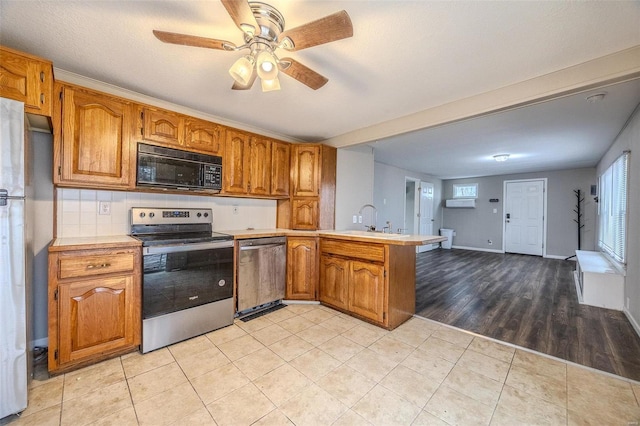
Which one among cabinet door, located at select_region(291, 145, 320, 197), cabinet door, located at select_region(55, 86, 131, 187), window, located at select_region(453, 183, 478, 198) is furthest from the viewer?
window, located at select_region(453, 183, 478, 198)

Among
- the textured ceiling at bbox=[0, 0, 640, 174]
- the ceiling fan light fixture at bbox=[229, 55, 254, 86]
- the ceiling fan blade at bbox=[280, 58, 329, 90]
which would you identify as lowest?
the ceiling fan light fixture at bbox=[229, 55, 254, 86]

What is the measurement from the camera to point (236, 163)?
9.99 ft

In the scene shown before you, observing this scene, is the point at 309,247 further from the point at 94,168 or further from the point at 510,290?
the point at 510,290

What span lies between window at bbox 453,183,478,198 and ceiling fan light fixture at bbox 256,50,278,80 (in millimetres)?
8175

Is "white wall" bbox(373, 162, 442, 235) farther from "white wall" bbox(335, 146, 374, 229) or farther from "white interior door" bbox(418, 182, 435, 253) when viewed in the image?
"white wall" bbox(335, 146, 374, 229)

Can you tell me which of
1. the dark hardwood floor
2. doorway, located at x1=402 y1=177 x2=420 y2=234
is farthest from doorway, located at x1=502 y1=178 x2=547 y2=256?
doorway, located at x1=402 y1=177 x2=420 y2=234

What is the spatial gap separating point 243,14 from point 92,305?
225cm

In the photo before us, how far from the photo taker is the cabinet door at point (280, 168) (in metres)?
3.43

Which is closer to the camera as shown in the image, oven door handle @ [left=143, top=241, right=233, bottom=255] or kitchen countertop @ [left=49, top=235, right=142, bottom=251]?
kitchen countertop @ [left=49, top=235, right=142, bottom=251]

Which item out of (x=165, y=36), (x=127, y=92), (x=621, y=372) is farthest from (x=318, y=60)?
(x=621, y=372)

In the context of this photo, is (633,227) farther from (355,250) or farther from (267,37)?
(267,37)

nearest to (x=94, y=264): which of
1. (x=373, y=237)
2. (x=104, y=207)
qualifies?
(x=104, y=207)

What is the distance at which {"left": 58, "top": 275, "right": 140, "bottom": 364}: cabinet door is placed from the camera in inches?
72.1

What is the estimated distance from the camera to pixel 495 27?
1.55 metres
